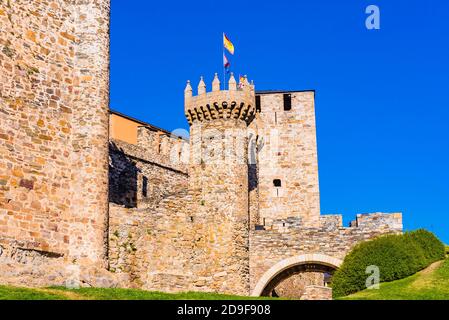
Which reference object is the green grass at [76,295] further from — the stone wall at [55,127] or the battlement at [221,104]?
the battlement at [221,104]

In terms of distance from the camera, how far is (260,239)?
39.1 meters

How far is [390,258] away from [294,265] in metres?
6.57

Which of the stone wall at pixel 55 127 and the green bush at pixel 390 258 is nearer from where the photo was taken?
the stone wall at pixel 55 127

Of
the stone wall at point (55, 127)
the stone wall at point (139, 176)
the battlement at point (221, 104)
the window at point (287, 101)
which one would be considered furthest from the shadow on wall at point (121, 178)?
the window at point (287, 101)

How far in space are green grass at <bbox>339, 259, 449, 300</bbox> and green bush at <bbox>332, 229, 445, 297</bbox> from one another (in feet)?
2.00

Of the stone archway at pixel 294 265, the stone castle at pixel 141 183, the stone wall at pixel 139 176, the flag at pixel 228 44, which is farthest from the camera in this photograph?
the flag at pixel 228 44

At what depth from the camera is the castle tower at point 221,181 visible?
3719 cm

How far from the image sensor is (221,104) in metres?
39.6

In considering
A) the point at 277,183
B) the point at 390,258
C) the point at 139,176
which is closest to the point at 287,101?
the point at 277,183

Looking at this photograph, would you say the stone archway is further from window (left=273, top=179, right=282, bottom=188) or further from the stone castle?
window (left=273, top=179, right=282, bottom=188)

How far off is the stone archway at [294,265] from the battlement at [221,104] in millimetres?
7139

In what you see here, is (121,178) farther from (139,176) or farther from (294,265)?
(294,265)
